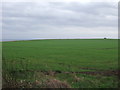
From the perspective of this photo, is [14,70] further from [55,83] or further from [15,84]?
[55,83]

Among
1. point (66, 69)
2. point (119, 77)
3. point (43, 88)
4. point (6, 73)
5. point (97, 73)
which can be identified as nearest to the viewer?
point (43, 88)

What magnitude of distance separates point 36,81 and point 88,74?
277 cm

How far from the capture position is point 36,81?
7523 millimetres

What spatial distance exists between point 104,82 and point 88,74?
3.91ft

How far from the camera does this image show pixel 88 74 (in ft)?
29.9

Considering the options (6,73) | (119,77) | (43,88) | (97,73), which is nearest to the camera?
(43,88)

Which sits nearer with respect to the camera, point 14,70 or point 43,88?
point 43,88

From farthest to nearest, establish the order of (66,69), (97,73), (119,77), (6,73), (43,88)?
(66,69), (97,73), (119,77), (6,73), (43,88)

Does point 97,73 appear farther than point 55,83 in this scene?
Yes

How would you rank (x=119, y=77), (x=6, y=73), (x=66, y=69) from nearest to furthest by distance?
(x=6, y=73)
(x=119, y=77)
(x=66, y=69)

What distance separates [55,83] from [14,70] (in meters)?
2.49

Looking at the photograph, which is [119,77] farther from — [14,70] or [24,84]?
[14,70]

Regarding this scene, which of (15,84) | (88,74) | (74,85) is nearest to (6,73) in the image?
(15,84)

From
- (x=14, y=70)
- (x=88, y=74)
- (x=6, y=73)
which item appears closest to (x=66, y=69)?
(x=88, y=74)
